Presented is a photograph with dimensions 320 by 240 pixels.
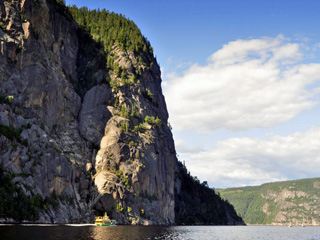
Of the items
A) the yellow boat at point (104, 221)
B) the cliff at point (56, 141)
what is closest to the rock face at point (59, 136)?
the cliff at point (56, 141)

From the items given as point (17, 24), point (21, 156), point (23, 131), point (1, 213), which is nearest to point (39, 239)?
point (1, 213)

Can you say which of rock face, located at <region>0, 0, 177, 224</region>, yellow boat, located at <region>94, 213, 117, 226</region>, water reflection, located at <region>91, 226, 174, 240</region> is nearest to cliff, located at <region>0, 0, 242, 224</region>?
rock face, located at <region>0, 0, 177, 224</region>

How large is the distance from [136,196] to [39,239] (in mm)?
113158

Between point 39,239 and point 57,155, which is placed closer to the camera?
point 39,239

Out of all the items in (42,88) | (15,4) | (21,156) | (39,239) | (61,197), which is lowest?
(39,239)

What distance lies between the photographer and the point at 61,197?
14875cm

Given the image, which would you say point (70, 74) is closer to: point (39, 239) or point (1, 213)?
point (1, 213)

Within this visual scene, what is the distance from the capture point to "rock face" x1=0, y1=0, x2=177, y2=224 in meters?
140

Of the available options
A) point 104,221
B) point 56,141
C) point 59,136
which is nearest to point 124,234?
point 104,221

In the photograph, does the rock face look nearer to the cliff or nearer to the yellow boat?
the cliff

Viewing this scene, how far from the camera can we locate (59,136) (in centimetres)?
17038

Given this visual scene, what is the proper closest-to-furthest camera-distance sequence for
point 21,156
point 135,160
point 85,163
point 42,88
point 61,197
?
point 21,156 → point 61,197 → point 42,88 → point 85,163 → point 135,160

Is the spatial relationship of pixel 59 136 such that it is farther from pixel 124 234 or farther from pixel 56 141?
pixel 124 234

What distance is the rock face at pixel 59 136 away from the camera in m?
140
